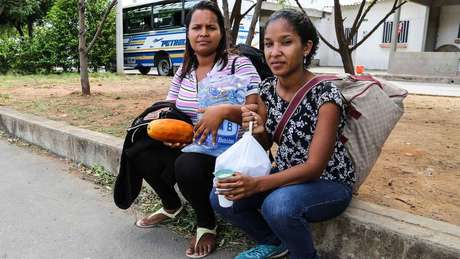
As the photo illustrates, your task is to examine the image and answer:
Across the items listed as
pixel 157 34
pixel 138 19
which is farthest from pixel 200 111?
pixel 138 19

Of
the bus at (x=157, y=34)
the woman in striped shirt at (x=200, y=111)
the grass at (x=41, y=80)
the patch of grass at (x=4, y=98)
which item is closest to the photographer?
the woman in striped shirt at (x=200, y=111)

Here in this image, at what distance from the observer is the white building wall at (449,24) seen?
17.4 metres

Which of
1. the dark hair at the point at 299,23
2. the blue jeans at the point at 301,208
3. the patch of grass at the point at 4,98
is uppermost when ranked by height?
the dark hair at the point at 299,23

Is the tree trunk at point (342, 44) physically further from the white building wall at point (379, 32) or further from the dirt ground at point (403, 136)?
the white building wall at point (379, 32)

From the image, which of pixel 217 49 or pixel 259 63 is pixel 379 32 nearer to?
pixel 259 63

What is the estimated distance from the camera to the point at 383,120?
209cm

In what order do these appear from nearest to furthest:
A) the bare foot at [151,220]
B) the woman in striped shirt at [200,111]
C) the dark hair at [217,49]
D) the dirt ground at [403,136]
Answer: the woman in striped shirt at [200,111] → the dark hair at [217,49] → the dirt ground at [403,136] → the bare foot at [151,220]

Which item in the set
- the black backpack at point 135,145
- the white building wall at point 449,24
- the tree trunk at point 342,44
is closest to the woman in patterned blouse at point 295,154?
the black backpack at point 135,145

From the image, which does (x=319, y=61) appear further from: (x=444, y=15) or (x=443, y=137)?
(x=443, y=137)

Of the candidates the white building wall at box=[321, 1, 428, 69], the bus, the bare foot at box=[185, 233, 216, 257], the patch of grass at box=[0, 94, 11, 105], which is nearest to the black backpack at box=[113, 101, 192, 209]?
the bare foot at box=[185, 233, 216, 257]

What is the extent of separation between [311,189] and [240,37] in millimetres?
12947

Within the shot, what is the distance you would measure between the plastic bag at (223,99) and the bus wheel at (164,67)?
12714 millimetres

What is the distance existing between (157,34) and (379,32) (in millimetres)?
10762

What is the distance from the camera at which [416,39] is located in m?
18.6
